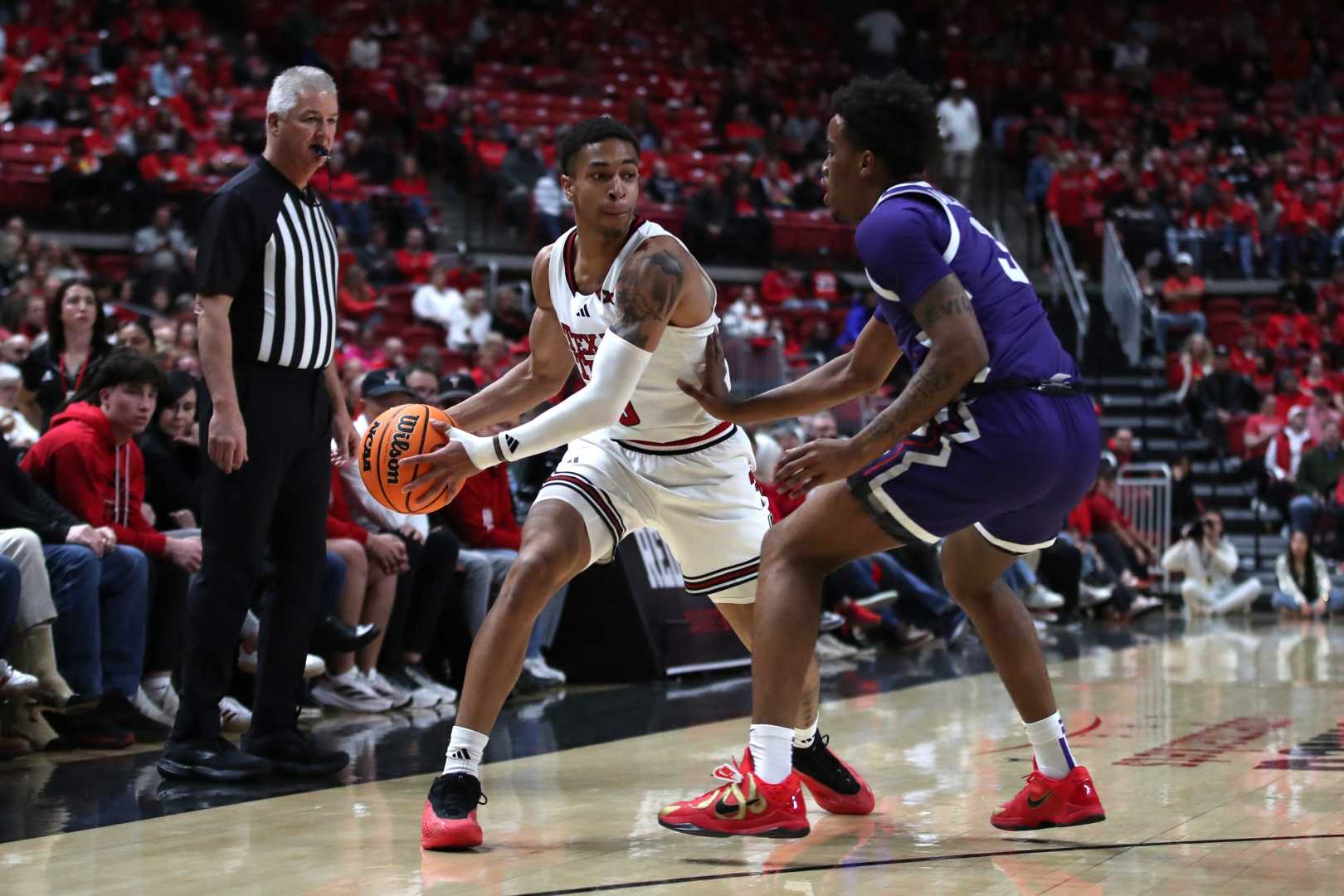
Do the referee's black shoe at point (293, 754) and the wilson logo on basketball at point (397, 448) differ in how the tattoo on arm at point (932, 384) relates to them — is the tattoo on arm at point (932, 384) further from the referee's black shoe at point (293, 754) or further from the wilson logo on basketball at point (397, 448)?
the referee's black shoe at point (293, 754)

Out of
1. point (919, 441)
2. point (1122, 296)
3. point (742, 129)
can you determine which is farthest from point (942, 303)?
point (742, 129)

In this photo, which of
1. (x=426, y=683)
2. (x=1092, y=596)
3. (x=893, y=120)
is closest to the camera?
(x=893, y=120)

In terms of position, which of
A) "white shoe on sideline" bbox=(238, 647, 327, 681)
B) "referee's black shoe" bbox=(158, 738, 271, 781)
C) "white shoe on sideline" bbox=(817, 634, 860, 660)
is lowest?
"white shoe on sideline" bbox=(817, 634, 860, 660)

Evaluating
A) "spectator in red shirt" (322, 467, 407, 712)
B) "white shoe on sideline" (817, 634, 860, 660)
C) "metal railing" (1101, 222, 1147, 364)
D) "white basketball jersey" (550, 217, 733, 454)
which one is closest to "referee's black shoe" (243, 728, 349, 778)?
"white basketball jersey" (550, 217, 733, 454)

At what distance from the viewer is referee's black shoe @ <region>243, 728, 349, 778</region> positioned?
5309mm

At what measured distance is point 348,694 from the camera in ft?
23.8

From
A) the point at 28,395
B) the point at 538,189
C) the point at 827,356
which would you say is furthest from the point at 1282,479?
the point at 28,395

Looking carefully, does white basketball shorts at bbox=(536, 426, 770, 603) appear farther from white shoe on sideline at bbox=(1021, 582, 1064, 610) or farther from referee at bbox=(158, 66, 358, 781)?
white shoe on sideline at bbox=(1021, 582, 1064, 610)

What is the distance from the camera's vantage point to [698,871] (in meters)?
3.82

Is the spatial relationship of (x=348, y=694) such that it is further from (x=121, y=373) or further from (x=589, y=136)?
(x=589, y=136)

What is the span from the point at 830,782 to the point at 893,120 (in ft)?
5.96

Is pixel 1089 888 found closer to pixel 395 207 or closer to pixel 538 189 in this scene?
pixel 395 207

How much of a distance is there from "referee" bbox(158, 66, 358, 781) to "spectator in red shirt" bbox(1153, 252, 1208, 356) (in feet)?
52.5

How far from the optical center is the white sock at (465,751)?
418cm
